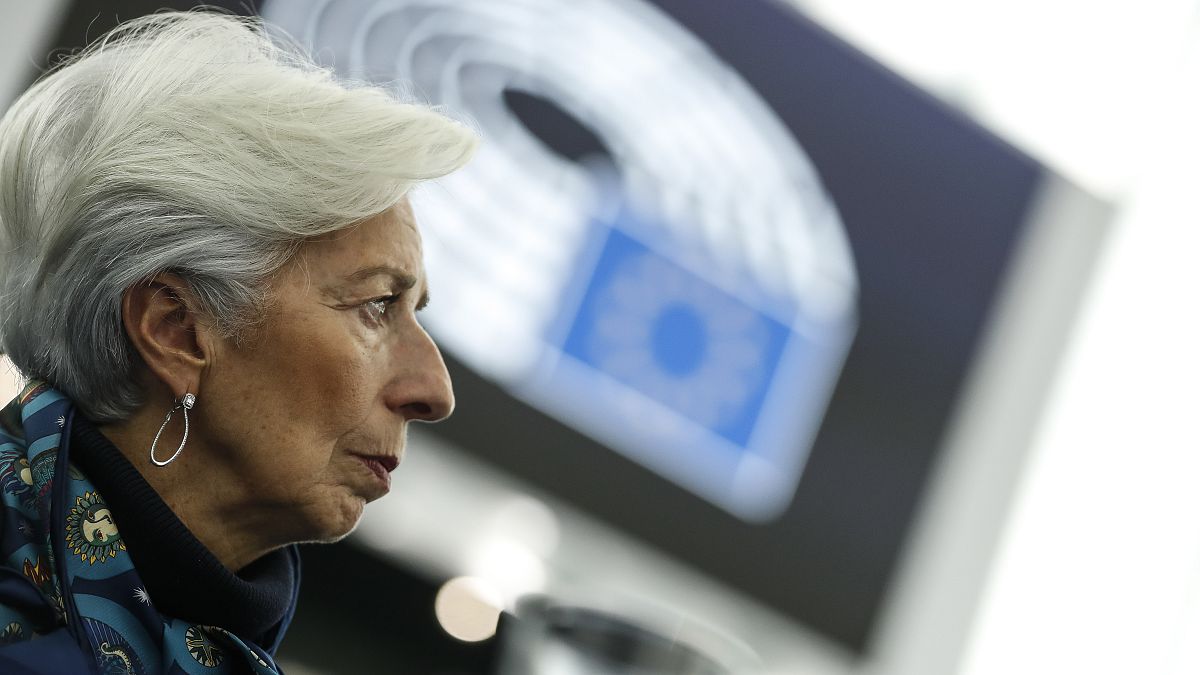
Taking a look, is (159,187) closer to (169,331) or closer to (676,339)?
(169,331)

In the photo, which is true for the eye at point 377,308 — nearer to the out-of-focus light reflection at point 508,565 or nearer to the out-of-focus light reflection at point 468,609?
the out-of-focus light reflection at point 468,609

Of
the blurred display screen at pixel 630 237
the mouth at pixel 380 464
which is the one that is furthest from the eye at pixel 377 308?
the blurred display screen at pixel 630 237

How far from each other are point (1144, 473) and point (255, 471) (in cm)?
451

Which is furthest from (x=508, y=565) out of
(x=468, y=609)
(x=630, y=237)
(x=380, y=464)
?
(x=380, y=464)

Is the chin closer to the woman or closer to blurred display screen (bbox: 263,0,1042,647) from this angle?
the woman

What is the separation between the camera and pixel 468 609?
13.7 ft

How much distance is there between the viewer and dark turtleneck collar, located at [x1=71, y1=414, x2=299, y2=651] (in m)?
1.12

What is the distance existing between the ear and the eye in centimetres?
16

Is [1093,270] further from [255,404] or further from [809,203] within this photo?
[255,404]

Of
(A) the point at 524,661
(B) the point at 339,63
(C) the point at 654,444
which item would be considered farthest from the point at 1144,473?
(B) the point at 339,63

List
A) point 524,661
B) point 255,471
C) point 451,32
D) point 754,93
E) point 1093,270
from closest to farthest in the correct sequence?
point 255,471 < point 524,661 < point 451,32 < point 754,93 < point 1093,270

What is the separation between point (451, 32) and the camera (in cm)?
439

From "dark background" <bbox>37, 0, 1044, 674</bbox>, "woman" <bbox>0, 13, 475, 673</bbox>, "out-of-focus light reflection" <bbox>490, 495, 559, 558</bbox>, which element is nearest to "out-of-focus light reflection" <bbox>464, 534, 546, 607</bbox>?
"out-of-focus light reflection" <bbox>490, 495, 559, 558</bbox>

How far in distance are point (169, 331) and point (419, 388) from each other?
25 centimetres
